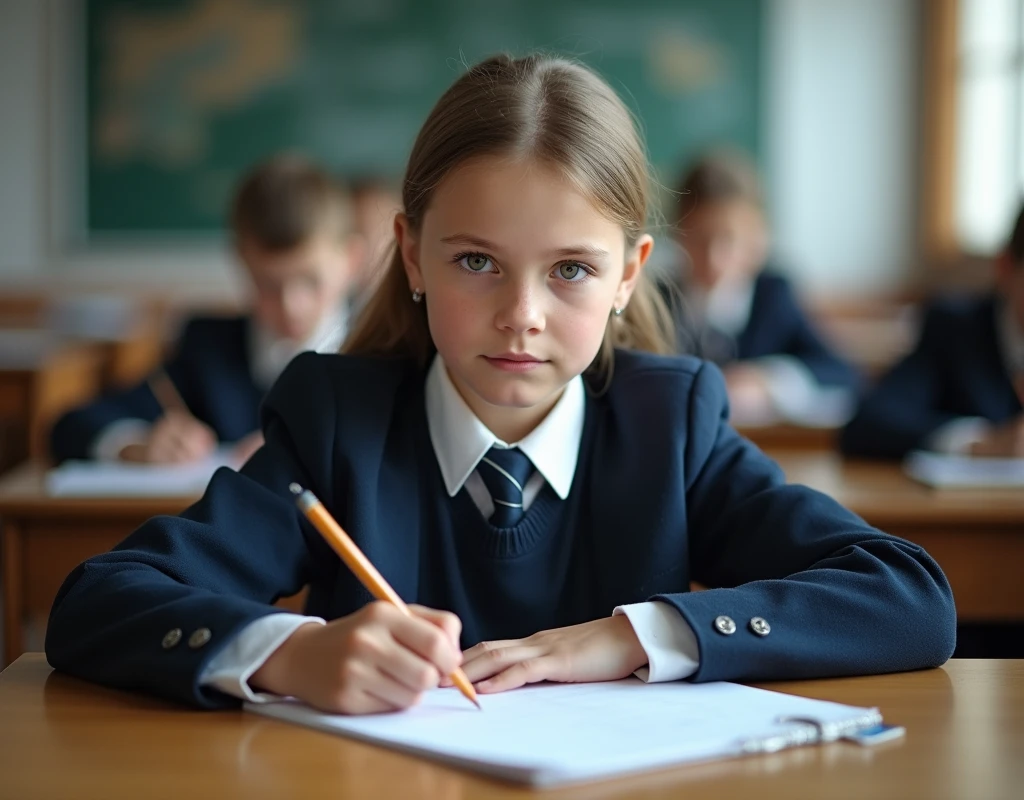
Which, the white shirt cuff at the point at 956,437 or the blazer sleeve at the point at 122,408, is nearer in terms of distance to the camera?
the white shirt cuff at the point at 956,437

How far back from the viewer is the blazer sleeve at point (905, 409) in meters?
2.61

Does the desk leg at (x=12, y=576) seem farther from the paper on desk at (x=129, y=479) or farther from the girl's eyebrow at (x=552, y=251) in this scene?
the girl's eyebrow at (x=552, y=251)

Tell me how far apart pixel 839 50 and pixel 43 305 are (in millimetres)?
3863

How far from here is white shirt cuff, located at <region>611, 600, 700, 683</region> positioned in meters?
1.08

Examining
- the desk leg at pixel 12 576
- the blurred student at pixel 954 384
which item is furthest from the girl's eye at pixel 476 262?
the blurred student at pixel 954 384

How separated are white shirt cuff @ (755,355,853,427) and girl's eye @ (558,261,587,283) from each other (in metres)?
2.39

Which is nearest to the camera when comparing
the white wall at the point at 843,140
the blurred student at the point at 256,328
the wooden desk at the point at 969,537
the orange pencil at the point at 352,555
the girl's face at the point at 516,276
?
the orange pencil at the point at 352,555

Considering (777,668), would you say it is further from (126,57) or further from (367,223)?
(126,57)

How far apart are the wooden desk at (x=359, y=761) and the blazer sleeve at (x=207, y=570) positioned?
4 cm

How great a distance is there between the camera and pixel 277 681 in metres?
1.02

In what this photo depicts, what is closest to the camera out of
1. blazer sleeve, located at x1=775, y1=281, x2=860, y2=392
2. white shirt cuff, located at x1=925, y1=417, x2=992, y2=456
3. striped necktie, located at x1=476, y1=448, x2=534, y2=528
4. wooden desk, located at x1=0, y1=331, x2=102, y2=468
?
striped necktie, located at x1=476, y1=448, x2=534, y2=528

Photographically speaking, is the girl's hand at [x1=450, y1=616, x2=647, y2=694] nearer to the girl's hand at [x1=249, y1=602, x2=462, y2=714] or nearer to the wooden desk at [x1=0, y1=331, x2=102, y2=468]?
the girl's hand at [x1=249, y1=602, x2=462, y2=714]

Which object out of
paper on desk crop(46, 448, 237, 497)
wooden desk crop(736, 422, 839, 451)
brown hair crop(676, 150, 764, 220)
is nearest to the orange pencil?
paper on desk crop(46, 448, 237, 497)

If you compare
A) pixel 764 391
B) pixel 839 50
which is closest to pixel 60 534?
pixel 764 391
